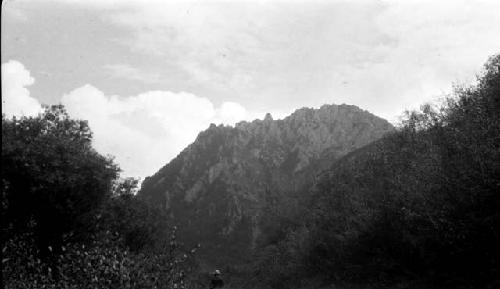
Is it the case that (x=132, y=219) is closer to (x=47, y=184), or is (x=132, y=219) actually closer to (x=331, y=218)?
(x=47, y=184)

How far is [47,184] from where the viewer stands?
31.3m

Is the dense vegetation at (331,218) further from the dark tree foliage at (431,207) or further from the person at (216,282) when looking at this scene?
the person at (216,282)

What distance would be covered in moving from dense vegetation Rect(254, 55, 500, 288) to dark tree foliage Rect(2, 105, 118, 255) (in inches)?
864

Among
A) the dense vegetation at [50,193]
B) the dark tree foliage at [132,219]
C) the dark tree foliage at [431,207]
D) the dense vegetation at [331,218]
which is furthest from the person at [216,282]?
the dark tree foliage at [132,219]

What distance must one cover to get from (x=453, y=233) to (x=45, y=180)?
83.2 feet

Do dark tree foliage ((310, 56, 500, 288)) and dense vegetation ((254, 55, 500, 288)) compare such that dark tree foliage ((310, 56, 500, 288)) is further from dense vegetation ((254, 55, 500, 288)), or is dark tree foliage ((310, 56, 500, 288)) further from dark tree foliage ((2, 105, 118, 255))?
dark tree foliage ((2, 105, 118, 255))

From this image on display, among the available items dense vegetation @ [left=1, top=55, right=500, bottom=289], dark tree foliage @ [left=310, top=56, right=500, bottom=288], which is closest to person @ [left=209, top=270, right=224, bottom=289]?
dense vegetation @ [left=1, top=55, right=500, bottom=289]

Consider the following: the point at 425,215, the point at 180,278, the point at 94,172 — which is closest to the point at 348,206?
the point at 425,215

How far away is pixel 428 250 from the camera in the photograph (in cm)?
3122

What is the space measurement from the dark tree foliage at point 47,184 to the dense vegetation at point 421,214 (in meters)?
21.9

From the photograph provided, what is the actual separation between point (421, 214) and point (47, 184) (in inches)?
951

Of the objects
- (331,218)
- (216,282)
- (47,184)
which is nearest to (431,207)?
(216,282)

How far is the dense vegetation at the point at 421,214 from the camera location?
24.5 meters

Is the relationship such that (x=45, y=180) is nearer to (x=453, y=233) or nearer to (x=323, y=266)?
(x=453, y=233)
